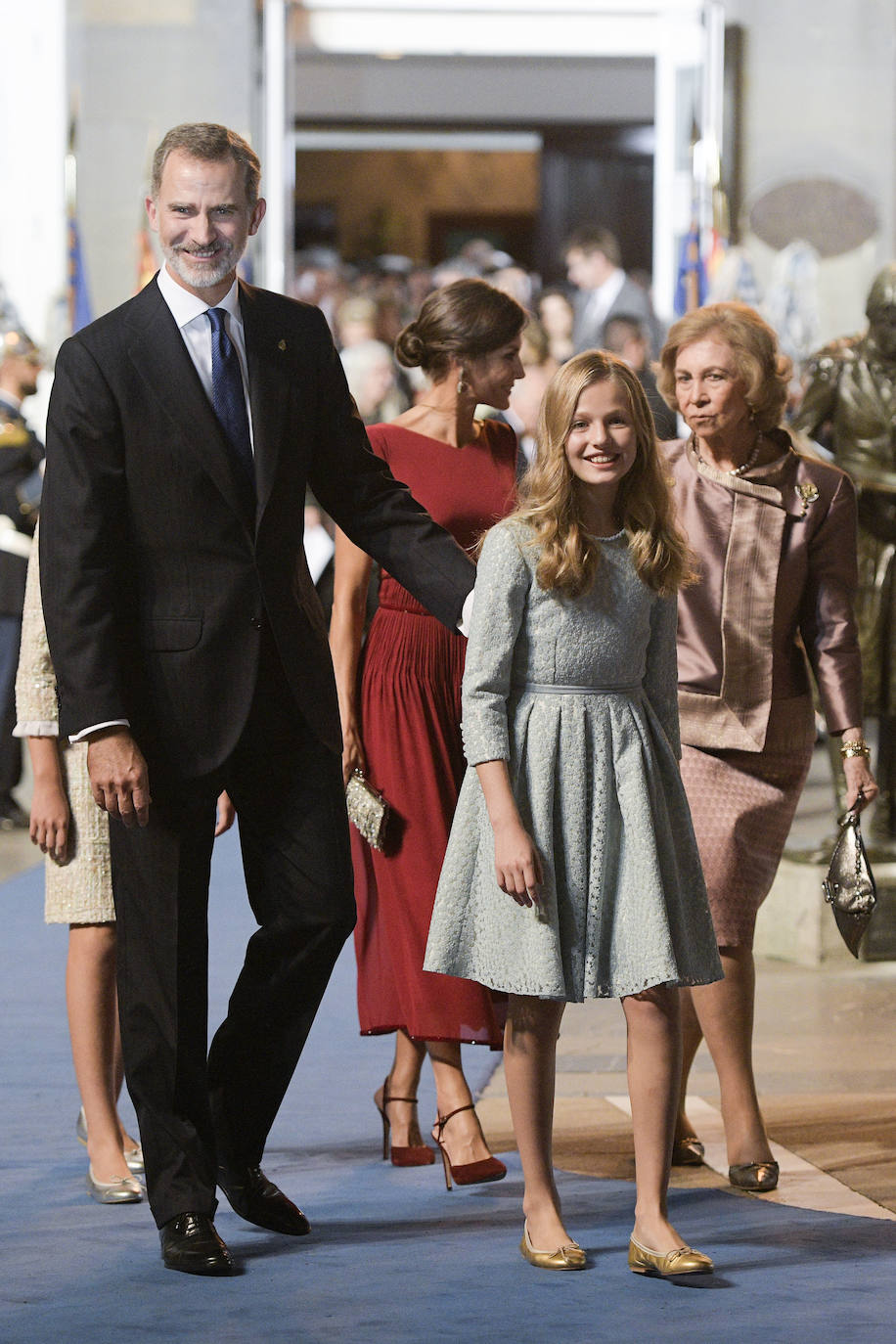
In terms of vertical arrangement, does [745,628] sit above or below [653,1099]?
above

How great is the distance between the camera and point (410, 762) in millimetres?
3957

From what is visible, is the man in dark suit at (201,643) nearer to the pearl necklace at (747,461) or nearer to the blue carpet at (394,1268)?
the blue carpet at (394,1268)

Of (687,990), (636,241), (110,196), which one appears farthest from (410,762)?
(636,241)

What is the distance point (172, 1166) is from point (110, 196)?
39.4 feet

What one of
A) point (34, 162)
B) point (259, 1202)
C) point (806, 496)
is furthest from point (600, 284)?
point (259, 1202)

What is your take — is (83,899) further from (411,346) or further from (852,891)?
(852,891)

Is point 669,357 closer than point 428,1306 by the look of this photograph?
No

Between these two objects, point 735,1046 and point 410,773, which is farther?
point 410,773

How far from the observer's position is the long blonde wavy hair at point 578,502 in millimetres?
3232

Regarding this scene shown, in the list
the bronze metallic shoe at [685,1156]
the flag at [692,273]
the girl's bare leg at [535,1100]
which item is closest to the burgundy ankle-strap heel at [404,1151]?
the bronze metallic shoe at [685,1156]

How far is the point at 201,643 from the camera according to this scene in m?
3.23

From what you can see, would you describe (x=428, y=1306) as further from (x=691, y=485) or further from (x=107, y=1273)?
(x=691, y=485)

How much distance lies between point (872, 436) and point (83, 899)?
10.8 feet

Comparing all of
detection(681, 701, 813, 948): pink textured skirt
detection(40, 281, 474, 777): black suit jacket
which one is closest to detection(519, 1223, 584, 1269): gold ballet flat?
detection(681, 701, 813, 948): pink textured skirt
